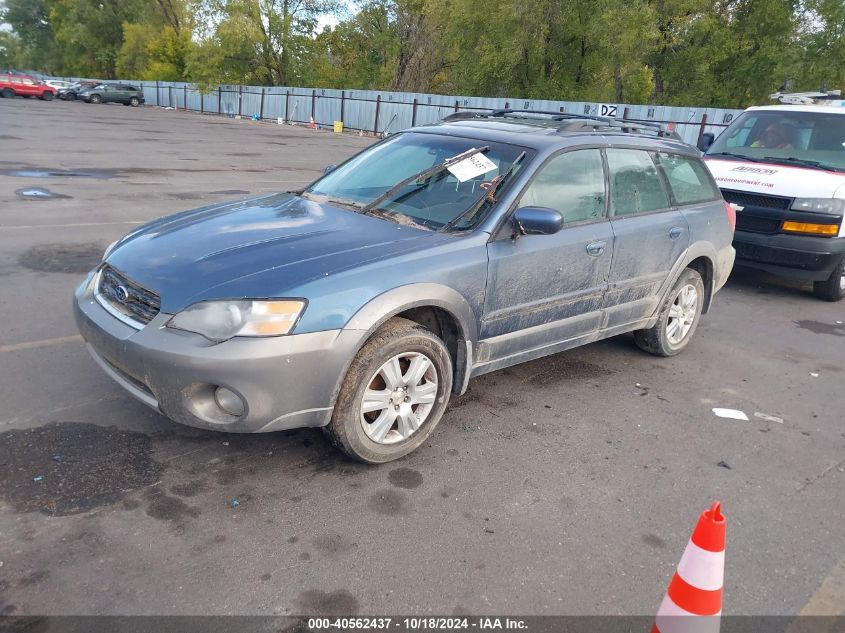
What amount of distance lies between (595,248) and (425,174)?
1.19m

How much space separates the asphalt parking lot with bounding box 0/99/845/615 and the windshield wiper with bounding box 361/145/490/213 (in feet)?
4.62

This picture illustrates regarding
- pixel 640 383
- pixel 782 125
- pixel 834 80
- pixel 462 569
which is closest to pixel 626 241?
pixel 640 383

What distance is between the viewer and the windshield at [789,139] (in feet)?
25.8

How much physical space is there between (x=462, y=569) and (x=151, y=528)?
134 cm

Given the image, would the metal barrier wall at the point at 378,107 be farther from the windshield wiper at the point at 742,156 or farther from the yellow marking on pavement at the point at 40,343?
the yellow marking on pavement at the point at 40,343

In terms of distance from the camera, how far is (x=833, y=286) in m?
7.61

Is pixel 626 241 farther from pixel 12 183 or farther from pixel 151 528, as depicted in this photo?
pixel 12 183

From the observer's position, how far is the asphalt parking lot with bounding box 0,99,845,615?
2.68 meters

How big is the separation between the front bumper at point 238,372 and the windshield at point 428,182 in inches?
44.3

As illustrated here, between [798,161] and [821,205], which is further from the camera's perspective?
[798,161]

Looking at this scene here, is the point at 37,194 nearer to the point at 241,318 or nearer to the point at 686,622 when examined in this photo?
the point at 241,318

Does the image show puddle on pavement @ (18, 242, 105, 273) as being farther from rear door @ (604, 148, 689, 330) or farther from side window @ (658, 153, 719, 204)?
side window @ (658, 153, 719, 204)

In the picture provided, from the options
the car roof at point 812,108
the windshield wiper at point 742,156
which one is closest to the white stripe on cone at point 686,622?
the windshield wiper at point 742,156

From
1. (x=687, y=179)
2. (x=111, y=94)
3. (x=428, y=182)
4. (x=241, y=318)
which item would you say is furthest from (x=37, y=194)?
(x=111, y=94)
